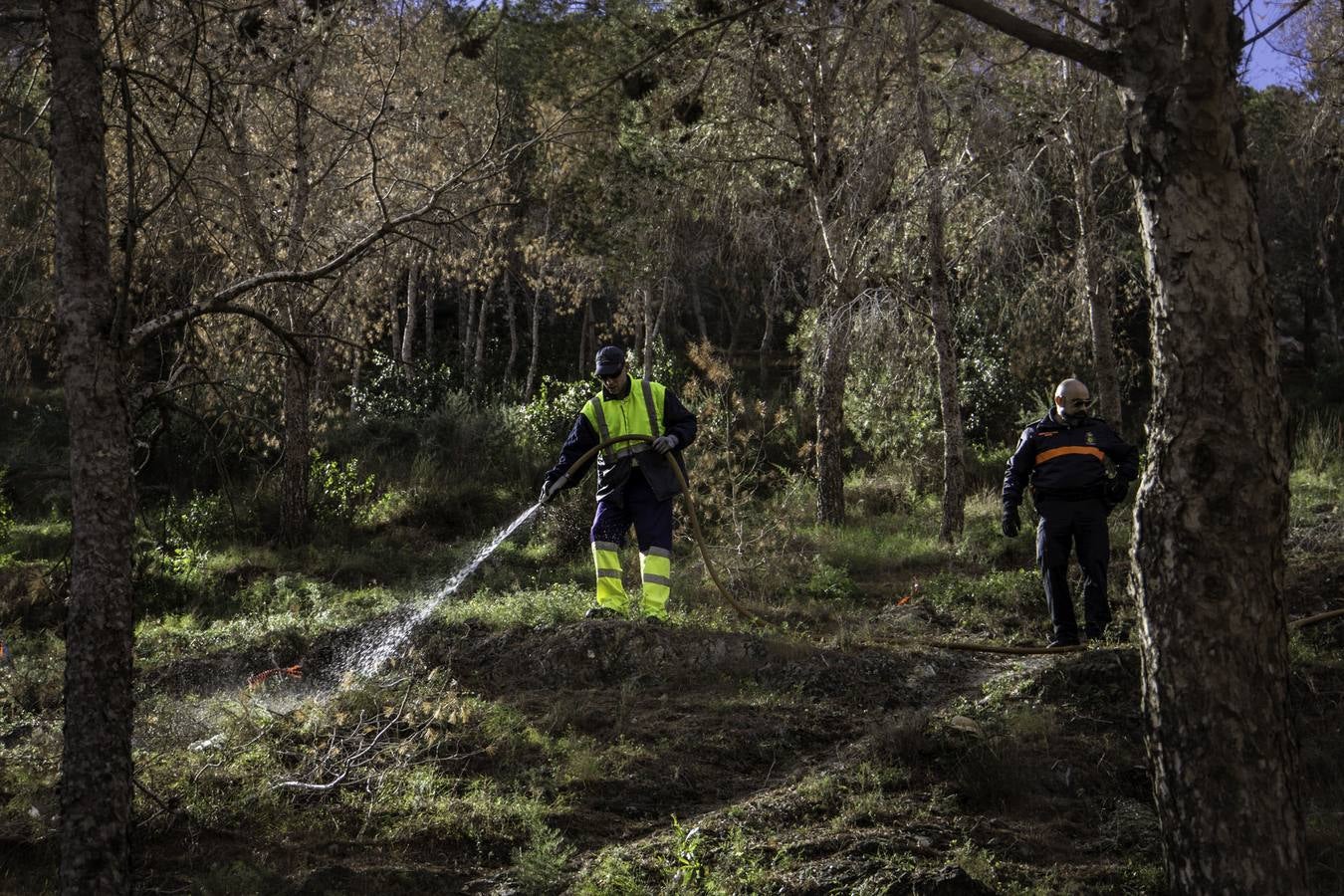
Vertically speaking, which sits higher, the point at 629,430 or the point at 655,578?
the point at 629,430

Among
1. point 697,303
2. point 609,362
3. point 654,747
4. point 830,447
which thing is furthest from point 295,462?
point 697,303

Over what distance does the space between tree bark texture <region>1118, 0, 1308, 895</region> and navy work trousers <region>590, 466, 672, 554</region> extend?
15.0 ft

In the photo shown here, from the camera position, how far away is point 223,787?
540cm

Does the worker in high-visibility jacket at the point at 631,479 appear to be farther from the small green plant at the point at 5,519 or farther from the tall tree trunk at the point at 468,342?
the tall tree trunk at the point at 468,342

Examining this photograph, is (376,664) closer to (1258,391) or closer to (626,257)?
(1258,391)

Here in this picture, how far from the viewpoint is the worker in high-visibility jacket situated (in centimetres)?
807

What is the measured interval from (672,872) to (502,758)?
5.04 feet

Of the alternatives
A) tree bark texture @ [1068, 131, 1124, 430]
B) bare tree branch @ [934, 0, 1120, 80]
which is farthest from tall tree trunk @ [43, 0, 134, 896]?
tree bark texture @ [1068, 131, 1124, 430]

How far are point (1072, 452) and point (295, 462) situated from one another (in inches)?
339

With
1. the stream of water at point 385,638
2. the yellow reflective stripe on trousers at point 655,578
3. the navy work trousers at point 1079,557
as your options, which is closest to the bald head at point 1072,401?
the navy work trousers at point 1079,557

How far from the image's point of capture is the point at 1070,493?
759 cm

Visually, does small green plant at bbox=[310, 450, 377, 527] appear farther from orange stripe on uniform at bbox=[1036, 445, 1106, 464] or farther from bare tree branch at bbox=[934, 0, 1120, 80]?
bare tree branch at bbox=[934, 0, 1120, 80]

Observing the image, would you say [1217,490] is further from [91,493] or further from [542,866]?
[91,493]

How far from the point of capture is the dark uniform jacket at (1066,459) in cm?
750
